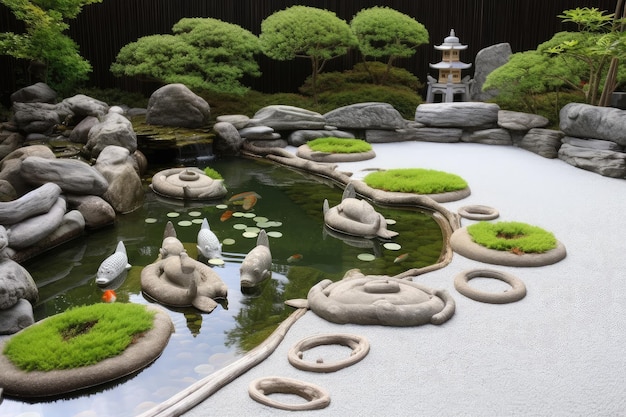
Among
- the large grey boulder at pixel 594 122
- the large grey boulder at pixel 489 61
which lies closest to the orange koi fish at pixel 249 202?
the large grey boulder at pixel 594 122

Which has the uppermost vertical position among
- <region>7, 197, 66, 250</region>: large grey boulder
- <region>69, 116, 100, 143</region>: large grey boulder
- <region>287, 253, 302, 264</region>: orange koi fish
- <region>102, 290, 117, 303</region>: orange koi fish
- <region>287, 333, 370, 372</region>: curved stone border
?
<region>69, 116, 100, 143</region>: large grey boulder

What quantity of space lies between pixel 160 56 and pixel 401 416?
10.0 metres

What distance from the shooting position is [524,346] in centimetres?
381

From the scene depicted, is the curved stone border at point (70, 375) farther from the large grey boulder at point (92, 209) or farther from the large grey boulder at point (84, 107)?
the large grey boulder at point (84, 107)

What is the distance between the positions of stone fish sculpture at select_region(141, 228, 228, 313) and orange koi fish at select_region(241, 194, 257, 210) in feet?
7.66

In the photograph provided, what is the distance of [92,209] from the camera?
21.7 feet

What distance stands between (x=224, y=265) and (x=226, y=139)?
5506 mm

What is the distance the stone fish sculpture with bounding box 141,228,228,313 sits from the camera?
183 inches

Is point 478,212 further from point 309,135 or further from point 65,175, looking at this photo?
point 309,135

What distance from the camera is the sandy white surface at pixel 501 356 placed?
3.16 meters

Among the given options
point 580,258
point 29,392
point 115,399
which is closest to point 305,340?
point 115,399

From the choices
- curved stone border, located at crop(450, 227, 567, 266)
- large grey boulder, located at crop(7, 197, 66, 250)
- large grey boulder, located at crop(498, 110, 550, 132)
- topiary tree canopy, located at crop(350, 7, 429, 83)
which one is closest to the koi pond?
large grey boulder, located at crop(7, 197, 66, 250)

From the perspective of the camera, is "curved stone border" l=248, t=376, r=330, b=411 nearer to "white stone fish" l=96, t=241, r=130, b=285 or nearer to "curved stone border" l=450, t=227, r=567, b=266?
"white stone fish" l=96, t=241, r=130, b=285

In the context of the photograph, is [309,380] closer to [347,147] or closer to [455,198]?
[455,198]
